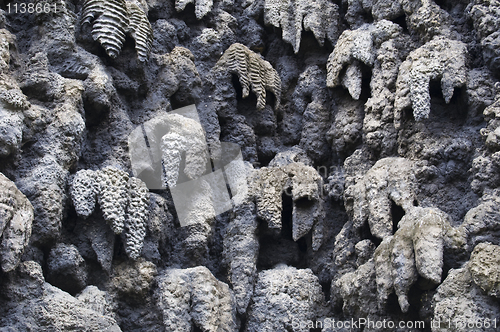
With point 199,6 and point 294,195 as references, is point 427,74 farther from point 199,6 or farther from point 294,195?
point 199,6

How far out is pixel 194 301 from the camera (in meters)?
2.76

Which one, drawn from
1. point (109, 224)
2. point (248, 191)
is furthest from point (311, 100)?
point (109, 224)

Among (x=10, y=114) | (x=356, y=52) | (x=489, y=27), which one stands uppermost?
(x=489, y=27)

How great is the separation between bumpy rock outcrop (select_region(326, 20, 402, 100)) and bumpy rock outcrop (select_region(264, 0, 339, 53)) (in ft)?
0.89

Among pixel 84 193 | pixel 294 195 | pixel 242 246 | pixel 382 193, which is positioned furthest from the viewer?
pixel 294 195

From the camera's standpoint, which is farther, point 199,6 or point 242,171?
point 199,6

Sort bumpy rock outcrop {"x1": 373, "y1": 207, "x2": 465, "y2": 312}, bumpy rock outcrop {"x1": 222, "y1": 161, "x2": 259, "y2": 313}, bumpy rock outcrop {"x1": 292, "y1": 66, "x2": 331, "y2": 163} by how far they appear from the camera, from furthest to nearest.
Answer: bumpy rock outcrop {"x1": 292, "y1": 66, "x2": 331, "y2": 163} → bumpy rock outcrop {"x1": 222, "y1": 161, "x2": 259, "y2": 313} → bumpy rock outcrop {"x1": 373, "y1": 207, "x2": 465, "y2": 312}

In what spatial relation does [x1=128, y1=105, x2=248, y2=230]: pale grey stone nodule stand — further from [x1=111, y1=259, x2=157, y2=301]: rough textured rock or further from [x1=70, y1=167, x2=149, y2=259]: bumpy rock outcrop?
[x1=111, y1=259, x2=157, y2=301]: rough textured rock

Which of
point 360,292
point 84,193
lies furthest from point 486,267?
point 84,193

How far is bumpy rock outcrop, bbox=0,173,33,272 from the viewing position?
2270mm

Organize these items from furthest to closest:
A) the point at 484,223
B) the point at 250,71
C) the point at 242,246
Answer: the point at 250,71 < the point at 242,246 < the point at 484,223

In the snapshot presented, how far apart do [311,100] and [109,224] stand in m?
1.70

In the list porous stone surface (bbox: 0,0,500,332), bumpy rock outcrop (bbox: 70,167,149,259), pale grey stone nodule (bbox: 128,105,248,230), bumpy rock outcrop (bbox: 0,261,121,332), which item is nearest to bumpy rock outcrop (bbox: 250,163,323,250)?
porous stone surface (bbox: 0,0,500,332)

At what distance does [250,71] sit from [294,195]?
3.01 feet
